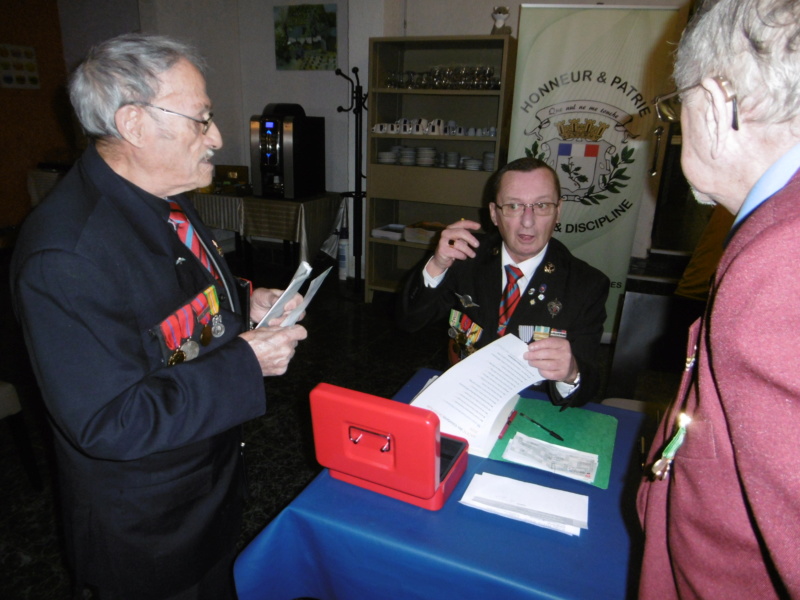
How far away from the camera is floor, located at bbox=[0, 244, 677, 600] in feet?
5.84

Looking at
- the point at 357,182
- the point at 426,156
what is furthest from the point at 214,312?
the point at 357,182

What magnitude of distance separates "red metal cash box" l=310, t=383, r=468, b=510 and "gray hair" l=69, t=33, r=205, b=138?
65 cm

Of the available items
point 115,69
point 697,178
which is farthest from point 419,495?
point 115,69

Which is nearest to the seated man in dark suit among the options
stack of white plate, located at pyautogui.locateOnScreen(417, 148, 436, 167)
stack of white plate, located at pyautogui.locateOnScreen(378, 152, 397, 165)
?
stack of white plate, located at pyautogui.locateOnScreen(417, 148, 436, 167)

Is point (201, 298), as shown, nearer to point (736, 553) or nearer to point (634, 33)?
point (736, 553)

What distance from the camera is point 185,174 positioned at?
1055 mm

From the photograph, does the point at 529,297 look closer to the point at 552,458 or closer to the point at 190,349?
the point at 552,458

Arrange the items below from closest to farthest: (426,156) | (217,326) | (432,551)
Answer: (432,551) → (217,326) → (426,156)

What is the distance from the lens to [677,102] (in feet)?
2.51

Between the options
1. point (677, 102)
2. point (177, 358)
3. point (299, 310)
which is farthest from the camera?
point (299, 310)

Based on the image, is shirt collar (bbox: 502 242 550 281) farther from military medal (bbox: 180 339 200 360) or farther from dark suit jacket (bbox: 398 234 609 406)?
military medal (bbox: 180 339 200 360)

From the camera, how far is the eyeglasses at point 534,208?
5.39ft

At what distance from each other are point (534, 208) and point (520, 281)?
9.9 inches

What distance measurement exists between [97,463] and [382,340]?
2739 mm
